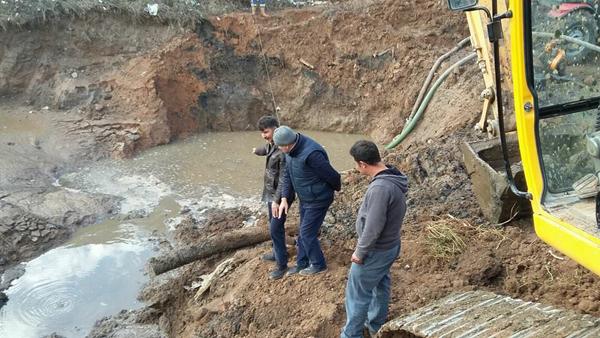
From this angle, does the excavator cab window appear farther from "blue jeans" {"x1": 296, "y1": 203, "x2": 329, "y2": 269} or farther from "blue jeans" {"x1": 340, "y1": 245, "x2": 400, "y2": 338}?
"blue jeans" {"x1": 296, "y1": 203, "x2": 329, "y2": 269}

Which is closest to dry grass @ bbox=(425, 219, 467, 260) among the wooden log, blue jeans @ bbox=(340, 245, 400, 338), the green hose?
blue jeans @ bbox=(340, 245, 400, 338)

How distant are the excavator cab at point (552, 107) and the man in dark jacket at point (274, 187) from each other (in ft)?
7.80

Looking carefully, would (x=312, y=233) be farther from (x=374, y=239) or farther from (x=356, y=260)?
(x=374, y=239)

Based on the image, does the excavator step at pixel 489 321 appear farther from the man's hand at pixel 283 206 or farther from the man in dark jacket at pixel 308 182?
the man's hand at pixel 283 206

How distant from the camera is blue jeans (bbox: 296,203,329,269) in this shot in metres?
5.35

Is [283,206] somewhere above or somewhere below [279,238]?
above

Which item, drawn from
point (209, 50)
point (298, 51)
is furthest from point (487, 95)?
point (209, 50)

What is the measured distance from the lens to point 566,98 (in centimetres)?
349

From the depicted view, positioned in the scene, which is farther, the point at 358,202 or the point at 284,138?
the point at 358,202

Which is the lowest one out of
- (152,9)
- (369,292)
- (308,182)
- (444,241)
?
(444,241)

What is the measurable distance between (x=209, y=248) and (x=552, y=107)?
15.5 feet

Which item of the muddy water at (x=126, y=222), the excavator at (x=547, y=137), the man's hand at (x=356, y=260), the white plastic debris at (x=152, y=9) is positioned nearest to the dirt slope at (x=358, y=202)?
the muddy water at (x=126, y=222)

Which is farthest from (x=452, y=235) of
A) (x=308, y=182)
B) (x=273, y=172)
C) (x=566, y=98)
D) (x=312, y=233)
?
(x=566, y=98)

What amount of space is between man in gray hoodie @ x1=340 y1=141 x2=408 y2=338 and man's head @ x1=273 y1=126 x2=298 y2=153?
108cm
